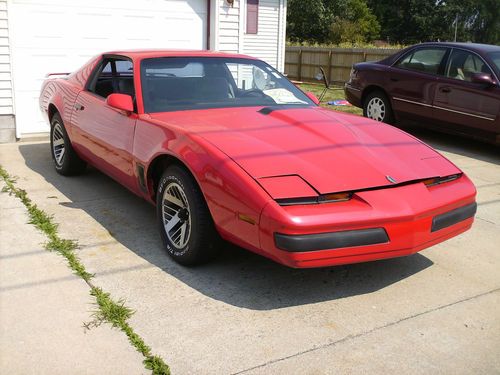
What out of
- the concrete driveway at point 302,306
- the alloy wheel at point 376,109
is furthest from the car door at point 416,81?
the concrete driveway at point 302,306

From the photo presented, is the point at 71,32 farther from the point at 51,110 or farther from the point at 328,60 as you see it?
the point at 328,60

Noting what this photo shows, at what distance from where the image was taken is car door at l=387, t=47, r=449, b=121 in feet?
28.3

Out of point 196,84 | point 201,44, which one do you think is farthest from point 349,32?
point 196,84

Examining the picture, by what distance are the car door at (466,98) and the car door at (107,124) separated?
5.03m

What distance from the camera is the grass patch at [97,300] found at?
2826 millimetres

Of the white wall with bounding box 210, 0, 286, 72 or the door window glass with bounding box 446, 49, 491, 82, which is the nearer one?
the door window glass with bounding box 446, 49, 491, 82

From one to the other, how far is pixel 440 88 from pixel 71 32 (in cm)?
546

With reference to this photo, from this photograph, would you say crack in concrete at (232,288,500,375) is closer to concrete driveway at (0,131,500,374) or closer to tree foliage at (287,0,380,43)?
concrete driveway at (0,131,500,374)

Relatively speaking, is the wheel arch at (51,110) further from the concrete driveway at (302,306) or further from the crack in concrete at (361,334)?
the crack in concrete at (361,334)

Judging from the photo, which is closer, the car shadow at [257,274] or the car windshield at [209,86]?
the car shadow at [257,274]

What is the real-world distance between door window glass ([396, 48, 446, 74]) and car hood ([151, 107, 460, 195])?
475 cm

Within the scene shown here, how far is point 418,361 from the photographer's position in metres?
2.88

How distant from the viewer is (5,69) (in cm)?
771

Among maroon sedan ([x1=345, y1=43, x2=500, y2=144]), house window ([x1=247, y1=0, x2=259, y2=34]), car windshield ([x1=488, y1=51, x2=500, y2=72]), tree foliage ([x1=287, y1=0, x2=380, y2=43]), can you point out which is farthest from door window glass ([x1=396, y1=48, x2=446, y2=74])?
tree foliage ([x1=287, y1=0, x2=380, y2=43])
